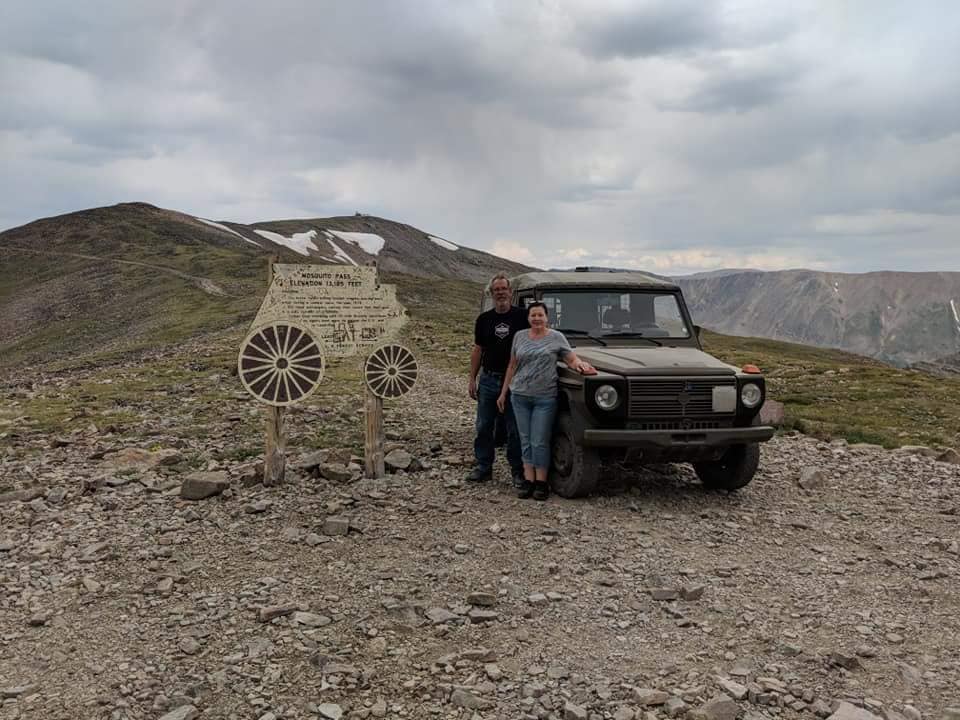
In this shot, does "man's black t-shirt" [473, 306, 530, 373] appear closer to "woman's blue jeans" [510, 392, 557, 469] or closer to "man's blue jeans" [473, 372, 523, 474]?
"man's blue jeans" [473, 372, 523, 474]

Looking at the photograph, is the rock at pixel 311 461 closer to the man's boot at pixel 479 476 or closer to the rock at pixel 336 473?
the rock at pixel 336 473

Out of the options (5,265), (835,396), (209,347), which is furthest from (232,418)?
(5,265)

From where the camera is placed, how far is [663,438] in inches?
297

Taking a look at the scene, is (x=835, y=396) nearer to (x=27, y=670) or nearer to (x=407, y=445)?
(x=407, y=445)

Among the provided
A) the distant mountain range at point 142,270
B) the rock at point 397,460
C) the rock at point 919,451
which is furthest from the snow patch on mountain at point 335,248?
the rock at point 919,451

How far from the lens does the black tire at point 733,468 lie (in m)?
8.42

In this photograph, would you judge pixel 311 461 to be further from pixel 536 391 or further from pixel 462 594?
pixel 462 594

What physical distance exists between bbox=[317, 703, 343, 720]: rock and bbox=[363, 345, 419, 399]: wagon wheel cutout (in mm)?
5152

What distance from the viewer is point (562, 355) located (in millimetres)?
8117

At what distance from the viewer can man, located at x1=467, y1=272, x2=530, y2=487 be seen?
28.2 feet

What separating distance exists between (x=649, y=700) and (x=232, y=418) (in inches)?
401

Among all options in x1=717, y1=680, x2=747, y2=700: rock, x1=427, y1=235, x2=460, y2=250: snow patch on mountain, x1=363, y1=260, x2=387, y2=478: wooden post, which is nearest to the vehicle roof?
x1=363, y1=260, x2=387, y2=478: wooden post

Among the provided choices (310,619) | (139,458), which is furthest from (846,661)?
(139,458)

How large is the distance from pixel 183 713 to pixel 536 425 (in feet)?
15.5
